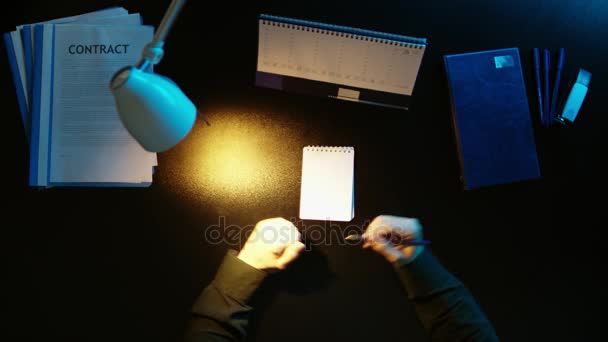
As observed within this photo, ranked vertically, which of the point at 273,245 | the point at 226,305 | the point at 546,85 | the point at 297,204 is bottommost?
the point at 226,305

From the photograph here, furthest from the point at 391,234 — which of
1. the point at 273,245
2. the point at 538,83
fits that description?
the point at 538,83

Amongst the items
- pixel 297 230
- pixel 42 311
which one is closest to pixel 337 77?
pixel 297 230

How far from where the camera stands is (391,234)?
3.42 feet

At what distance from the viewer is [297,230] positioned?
1.05 meters

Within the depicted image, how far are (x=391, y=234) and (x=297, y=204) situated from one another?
27 cm

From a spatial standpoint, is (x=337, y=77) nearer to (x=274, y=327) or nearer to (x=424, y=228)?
(x=424, y=228)

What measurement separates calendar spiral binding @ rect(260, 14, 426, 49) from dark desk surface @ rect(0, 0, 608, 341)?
0.13m

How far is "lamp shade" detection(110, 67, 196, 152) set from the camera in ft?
2.14

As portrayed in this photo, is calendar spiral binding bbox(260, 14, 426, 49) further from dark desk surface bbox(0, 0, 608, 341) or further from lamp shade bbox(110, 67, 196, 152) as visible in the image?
lamp shade bbox(110, 67, 196, 152)

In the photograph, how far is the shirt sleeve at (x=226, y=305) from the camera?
0.91 meters

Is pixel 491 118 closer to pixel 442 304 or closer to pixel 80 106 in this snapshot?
pixel 442 304

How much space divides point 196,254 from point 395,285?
0.56m

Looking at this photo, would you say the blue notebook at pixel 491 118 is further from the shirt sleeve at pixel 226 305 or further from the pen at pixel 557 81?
the shirt sleeve at pixel 226 305

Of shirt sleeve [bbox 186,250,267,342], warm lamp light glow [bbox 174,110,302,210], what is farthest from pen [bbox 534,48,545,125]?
shirt sleeve [bbox 186,250,267,342]
